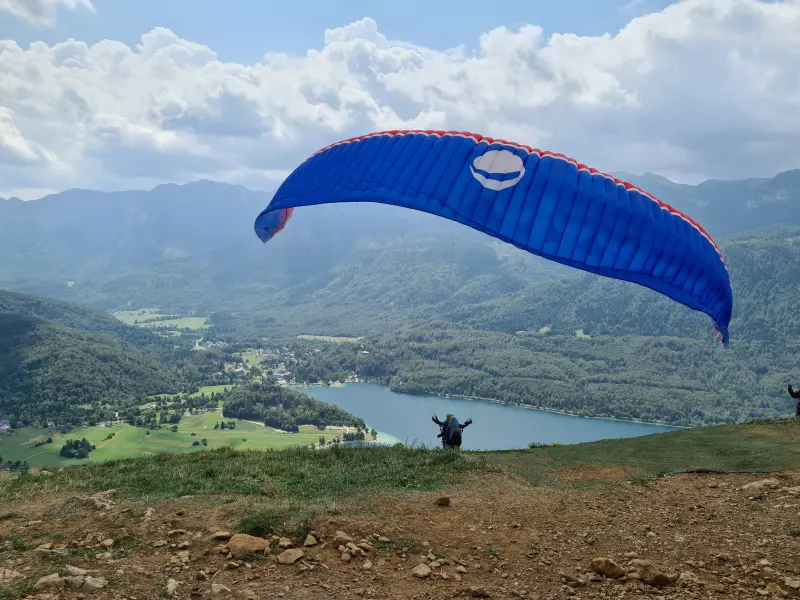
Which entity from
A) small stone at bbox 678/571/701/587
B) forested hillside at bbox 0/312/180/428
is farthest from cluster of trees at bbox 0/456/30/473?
small stone at bbox 678/571/701/587

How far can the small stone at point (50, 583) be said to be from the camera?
7.07 m

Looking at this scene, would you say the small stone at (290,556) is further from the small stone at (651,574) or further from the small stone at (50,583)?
the small stone at (651,574)

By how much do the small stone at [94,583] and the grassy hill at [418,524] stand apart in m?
0.05

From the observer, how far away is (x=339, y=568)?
787cm

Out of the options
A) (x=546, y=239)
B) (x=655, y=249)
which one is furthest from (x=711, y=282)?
(x=546, y=239)

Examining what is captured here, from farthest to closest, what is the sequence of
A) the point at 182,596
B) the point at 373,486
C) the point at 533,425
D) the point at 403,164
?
the point at 533,425 < the point at 403,164 < the point at 373,486 < the point at 182,596

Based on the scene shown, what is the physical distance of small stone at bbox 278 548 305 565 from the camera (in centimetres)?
796

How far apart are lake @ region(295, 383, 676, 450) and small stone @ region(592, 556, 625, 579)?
78.7 metres

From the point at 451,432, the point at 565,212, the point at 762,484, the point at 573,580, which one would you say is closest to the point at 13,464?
the point at 451,432

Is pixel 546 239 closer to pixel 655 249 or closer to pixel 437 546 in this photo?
pixel 655 249

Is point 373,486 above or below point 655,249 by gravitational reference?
below

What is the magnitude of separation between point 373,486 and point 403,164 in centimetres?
731

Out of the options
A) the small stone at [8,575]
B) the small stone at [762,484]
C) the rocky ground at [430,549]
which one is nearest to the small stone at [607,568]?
the rocky ground at [430,549]

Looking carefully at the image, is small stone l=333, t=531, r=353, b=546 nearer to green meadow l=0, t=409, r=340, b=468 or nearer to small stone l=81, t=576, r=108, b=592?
small stone l=81, t=576, r=108, b=592
